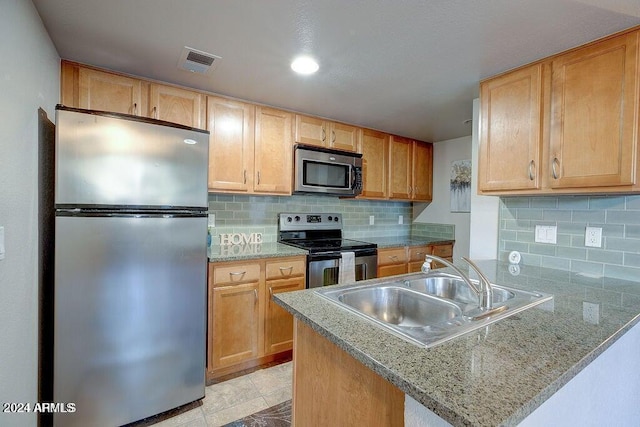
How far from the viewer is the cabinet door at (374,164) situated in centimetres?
320

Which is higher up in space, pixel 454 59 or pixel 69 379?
pixel 454 59

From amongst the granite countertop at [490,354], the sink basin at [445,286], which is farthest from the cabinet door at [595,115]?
the sink basin at [445,286]

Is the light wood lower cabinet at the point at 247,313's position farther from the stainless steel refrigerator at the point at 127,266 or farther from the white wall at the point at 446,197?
the white wall at the point at 446,197

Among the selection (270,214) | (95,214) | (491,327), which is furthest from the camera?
(270,214)

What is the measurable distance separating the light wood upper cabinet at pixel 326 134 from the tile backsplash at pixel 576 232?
1.54 m

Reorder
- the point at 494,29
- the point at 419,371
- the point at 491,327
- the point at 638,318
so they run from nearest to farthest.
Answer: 1. the point at 419,371
2. the point at 491,327
3. the point at 638,318
4. the point at 494,29

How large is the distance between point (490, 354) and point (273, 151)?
2.25 meters

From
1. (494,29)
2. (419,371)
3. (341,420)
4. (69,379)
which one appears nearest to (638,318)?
(419,371)

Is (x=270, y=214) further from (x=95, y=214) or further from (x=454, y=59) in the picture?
(x=454, y=59)

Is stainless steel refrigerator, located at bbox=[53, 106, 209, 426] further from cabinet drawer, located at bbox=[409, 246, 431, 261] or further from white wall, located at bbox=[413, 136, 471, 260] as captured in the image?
white wall, located at bbox=[413, 136, 471, 260]

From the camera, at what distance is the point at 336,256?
2.58 metres

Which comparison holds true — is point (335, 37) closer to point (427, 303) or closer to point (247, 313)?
point (427, 303)

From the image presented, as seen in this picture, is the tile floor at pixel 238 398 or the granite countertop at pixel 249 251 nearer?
the tile floor at pixel 238 398

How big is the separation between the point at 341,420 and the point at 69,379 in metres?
1.46
